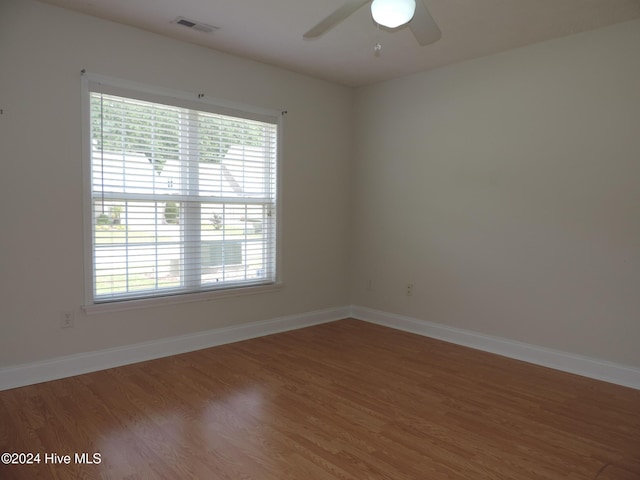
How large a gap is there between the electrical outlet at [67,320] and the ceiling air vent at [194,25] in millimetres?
2287

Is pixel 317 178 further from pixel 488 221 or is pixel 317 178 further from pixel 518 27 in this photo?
pixel 518 27

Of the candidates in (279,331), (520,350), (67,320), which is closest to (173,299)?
(67,320)

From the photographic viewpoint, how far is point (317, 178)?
16.0 ft

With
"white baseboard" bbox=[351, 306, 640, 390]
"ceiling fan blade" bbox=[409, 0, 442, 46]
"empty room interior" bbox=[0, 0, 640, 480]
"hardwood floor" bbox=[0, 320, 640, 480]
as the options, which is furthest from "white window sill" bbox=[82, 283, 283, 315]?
"ceiling fan blade" bbox=[409, 0, 442, 46]

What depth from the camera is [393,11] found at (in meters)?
1.78

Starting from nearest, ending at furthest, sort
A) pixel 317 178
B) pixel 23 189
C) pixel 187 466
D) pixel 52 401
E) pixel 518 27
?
pixel 187 466
pixel 52 401
pixel 23 189
pixel 518 27
pixel 317 178

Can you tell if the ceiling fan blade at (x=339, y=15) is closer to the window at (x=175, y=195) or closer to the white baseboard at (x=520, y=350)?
the window at (x=175, y=195)

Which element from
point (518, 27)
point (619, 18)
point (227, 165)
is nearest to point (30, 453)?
point (227, 165)

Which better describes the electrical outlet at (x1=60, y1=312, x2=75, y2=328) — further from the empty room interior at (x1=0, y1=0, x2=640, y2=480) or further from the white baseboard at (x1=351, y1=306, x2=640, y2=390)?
the white baseboard at (x1=351, y1=306, x2=640, y2=390)

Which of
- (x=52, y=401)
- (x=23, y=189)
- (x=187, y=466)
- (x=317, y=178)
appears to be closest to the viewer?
(x=187, y=466)

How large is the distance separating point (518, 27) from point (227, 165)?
2.60 meters

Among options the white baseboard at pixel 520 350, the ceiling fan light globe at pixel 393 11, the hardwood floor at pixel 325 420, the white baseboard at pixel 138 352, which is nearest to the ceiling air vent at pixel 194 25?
the ceiling fan light globe at pixel 393 11

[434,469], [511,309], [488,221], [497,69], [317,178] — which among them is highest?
[497,69]

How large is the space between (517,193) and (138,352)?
343cm
